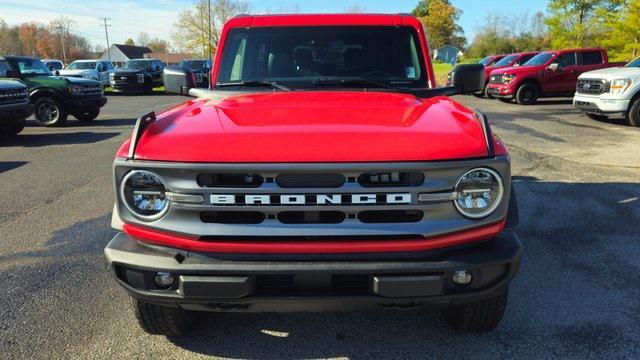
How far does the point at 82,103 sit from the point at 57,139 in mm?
2446

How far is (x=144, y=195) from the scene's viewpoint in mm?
2324

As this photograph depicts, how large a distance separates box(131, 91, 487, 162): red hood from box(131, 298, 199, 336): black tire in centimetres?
86

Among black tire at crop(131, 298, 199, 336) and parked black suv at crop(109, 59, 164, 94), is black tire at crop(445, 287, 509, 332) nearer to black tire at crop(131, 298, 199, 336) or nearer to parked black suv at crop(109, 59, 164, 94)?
black tire at crop(131, 298, 199, 336)

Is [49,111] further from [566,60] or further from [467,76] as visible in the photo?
[566,60]

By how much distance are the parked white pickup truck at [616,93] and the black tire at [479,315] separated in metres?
10.4

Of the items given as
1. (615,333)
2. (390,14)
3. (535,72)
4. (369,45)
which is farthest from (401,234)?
(535,72)

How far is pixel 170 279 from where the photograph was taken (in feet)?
7.47

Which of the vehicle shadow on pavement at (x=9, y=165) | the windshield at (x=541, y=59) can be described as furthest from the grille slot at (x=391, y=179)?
the windshield at (x=541, y=59)

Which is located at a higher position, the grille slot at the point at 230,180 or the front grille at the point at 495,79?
the grille slot at the point at 230,180

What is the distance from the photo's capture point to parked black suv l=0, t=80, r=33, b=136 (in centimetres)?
1015

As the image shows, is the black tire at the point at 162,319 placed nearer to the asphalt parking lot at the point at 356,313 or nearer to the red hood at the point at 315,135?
the asphalt parking lot at the point at 356,313

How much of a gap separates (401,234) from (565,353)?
1.31 metres

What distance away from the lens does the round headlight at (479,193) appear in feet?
7.41

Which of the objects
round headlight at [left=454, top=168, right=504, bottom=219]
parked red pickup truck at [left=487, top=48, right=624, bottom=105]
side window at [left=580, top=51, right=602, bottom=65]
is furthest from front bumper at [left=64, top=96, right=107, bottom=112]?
side window at [left=580, top=51, right=602, bottom=65]
